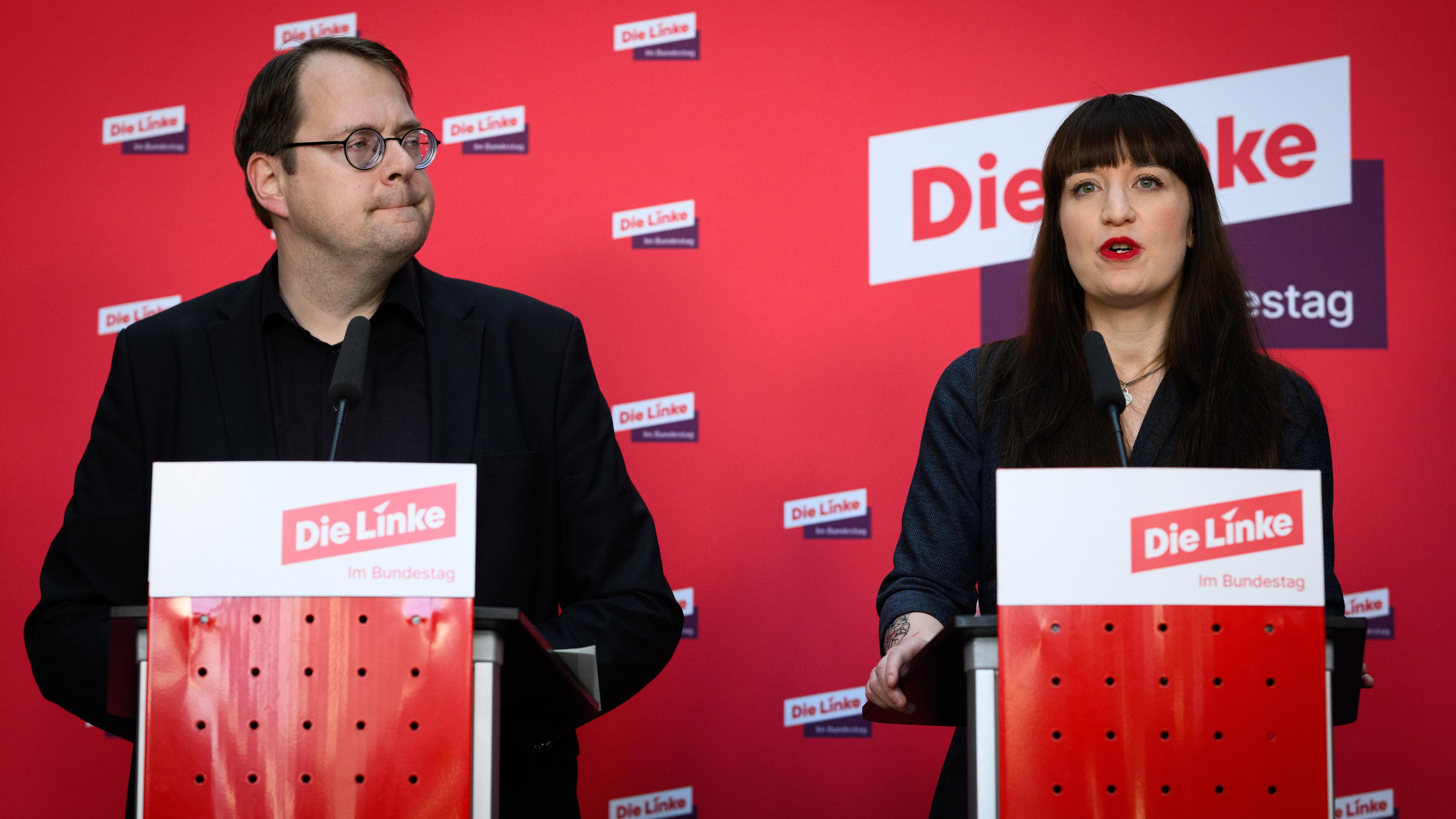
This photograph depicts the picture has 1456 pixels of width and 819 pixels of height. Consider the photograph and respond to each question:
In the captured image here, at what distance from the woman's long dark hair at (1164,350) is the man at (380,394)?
0.62 meters

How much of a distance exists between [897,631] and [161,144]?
7.43 ft

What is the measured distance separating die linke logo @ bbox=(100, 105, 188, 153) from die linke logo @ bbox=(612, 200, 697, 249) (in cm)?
106

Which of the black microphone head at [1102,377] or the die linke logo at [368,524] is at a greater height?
the black microphone head at [1102,377]

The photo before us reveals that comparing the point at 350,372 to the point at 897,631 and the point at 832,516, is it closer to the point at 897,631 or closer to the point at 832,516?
the point at 897,631

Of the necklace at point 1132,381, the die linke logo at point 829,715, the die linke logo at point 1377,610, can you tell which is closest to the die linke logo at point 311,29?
the die linke logo at point 829,715

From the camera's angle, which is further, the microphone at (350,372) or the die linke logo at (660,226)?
the die linke logo at (660,226)

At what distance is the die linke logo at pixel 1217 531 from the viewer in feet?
3.95

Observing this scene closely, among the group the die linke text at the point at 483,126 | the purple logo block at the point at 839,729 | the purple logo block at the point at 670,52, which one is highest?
the purple logo block at the point at 670,52

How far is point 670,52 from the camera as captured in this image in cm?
311

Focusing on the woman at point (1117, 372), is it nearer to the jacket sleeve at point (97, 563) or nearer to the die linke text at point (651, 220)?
the jacket sleeve at point (97, 563)

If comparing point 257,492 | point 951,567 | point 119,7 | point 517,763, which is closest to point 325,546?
point 257,492

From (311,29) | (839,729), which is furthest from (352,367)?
(311,29)

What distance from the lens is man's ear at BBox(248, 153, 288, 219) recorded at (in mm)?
2141

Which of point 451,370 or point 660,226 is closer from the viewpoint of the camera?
point 451,370
